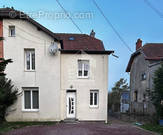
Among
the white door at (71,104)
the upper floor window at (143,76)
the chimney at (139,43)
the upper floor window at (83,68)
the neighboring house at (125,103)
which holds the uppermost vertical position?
the chimney at (139,43)

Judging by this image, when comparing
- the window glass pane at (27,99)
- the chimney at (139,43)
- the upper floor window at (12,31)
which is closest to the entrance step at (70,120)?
the window glass pane at (27,99)

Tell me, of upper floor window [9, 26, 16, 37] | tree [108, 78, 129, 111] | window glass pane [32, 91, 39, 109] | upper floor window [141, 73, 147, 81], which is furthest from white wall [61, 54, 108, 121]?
tree [108, 78, 129, 111]

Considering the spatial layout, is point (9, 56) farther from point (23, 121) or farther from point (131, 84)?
point (131, 84)

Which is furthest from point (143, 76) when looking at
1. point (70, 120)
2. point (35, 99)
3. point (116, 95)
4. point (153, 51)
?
point (35, 99)

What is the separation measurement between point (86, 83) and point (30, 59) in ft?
16.3

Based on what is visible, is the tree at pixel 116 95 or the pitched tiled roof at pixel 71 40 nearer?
the pitched tiled roof at pixel 71 40

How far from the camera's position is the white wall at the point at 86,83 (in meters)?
10.7

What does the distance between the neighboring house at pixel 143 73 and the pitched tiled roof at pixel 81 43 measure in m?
5.88

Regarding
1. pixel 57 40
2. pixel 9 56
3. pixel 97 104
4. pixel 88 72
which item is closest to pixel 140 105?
pixel 97 104

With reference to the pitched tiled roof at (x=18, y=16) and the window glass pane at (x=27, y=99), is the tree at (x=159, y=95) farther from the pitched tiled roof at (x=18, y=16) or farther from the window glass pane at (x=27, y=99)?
the window glass pane at (x=27, y=99)

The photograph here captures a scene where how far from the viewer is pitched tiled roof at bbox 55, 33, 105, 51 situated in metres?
11.5

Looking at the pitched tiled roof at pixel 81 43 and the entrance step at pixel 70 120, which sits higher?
the pitched tiled roof at pixel 81 43

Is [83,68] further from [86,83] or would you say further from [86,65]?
[86,83]

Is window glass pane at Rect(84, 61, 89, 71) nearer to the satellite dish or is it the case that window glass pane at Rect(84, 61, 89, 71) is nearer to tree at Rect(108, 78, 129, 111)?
the satellite dish
